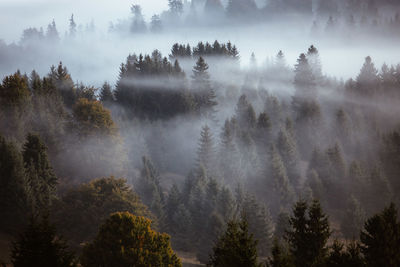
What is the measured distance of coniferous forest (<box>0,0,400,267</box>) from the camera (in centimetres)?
2975

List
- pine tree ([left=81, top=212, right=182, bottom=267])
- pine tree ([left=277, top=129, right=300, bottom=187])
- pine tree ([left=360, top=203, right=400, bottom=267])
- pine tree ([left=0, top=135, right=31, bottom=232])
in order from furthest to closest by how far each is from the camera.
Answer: pine tree ([left=277, top=129, right=300, bottom=187]), pine tree ([left=0, top=135, right=31, bottom=232]), pine tree ([left=81, top=212, right=182, bottom=267]), pine tree ([left=360, top=203, right=400, bottom=267])

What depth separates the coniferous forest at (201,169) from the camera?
29750mm

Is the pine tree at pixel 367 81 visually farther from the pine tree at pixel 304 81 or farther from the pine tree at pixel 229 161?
the pine tree at pixel 229 161

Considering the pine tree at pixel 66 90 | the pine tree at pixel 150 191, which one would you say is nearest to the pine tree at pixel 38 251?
the pine tree at pixel 150 191

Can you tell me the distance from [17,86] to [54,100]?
29.9 ft

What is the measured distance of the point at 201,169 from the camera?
2894 inches

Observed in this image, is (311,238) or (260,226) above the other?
(311,238)

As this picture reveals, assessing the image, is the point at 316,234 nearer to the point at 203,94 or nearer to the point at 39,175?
the point at 39,175

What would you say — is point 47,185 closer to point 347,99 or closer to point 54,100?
point 54,100

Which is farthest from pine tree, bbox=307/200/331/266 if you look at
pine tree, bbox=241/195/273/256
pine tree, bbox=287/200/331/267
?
pine tree, bbox=241/195/273/256

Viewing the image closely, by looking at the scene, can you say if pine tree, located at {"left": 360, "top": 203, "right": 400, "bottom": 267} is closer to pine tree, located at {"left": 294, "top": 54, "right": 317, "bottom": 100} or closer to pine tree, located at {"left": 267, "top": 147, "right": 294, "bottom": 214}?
pine tree, located at {"left": 267, "top": 147, "right": 294, "bottom": 214}

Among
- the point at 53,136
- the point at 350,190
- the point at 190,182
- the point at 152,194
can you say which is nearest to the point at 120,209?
the point at 152,194

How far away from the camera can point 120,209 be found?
48438 mm

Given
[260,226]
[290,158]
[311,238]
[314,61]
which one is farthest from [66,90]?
[311,238]
